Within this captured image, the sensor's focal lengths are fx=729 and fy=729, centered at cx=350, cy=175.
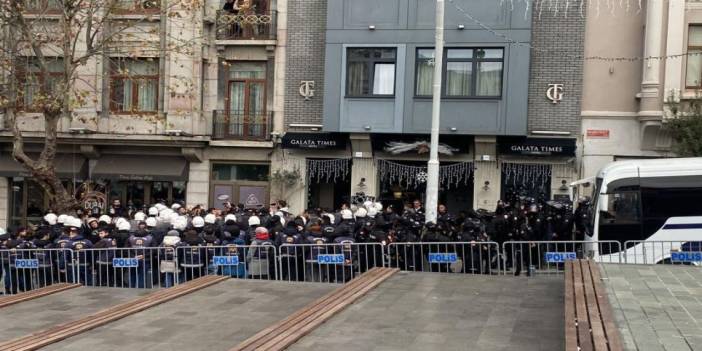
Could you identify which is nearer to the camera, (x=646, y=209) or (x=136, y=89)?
(x=646, y=209)

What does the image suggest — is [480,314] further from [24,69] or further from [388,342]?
[24,69]

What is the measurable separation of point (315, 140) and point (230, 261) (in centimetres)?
1065

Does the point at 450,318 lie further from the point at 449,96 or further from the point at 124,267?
the point at 449,96

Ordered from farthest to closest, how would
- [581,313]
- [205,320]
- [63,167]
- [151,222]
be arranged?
[63,167] → [151,222] → [205,320] → [581,313]

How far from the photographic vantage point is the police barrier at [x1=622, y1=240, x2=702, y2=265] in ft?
42.3

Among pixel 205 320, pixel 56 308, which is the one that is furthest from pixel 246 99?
pixel 205 320

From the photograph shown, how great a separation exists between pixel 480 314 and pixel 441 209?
407 inches

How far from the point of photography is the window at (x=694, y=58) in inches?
814

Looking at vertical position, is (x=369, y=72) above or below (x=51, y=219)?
above

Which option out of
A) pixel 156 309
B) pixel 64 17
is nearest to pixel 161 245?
pixel 156 309

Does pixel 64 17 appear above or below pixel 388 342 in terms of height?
above

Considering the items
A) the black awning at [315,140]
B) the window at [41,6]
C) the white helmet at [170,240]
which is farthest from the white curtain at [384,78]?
the white helmet at [170,240]

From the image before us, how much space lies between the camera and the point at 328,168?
23.5 metres

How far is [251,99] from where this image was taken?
2422cm
